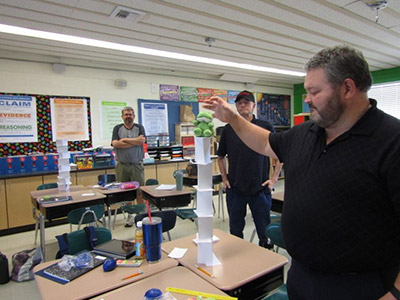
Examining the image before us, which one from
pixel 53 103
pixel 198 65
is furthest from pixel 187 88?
pixel 53 103

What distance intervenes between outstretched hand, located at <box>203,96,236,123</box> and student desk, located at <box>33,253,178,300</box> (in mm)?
859

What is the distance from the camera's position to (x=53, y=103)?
5016 mm

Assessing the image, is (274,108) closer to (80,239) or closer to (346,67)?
(80,239)

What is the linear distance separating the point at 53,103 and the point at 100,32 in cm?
206

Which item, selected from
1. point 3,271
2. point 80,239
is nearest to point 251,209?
point 80,239

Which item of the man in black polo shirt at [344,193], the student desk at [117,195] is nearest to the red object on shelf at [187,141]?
the student desk at [117,195]

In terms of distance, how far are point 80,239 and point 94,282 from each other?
2.41 feet

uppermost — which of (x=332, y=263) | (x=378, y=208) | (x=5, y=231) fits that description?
(x=378, y=208)

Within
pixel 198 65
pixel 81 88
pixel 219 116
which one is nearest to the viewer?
pixel 219 116

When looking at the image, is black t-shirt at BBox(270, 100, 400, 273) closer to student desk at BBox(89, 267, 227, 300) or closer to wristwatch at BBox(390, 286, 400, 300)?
wristwatch at BBox(390, 286, 400, 300)

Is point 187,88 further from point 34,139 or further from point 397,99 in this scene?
point 397,99

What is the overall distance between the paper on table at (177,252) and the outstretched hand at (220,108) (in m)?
0.83

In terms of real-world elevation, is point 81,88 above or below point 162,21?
below

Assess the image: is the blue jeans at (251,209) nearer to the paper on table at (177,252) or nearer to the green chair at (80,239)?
the paper on table at (177,252)
